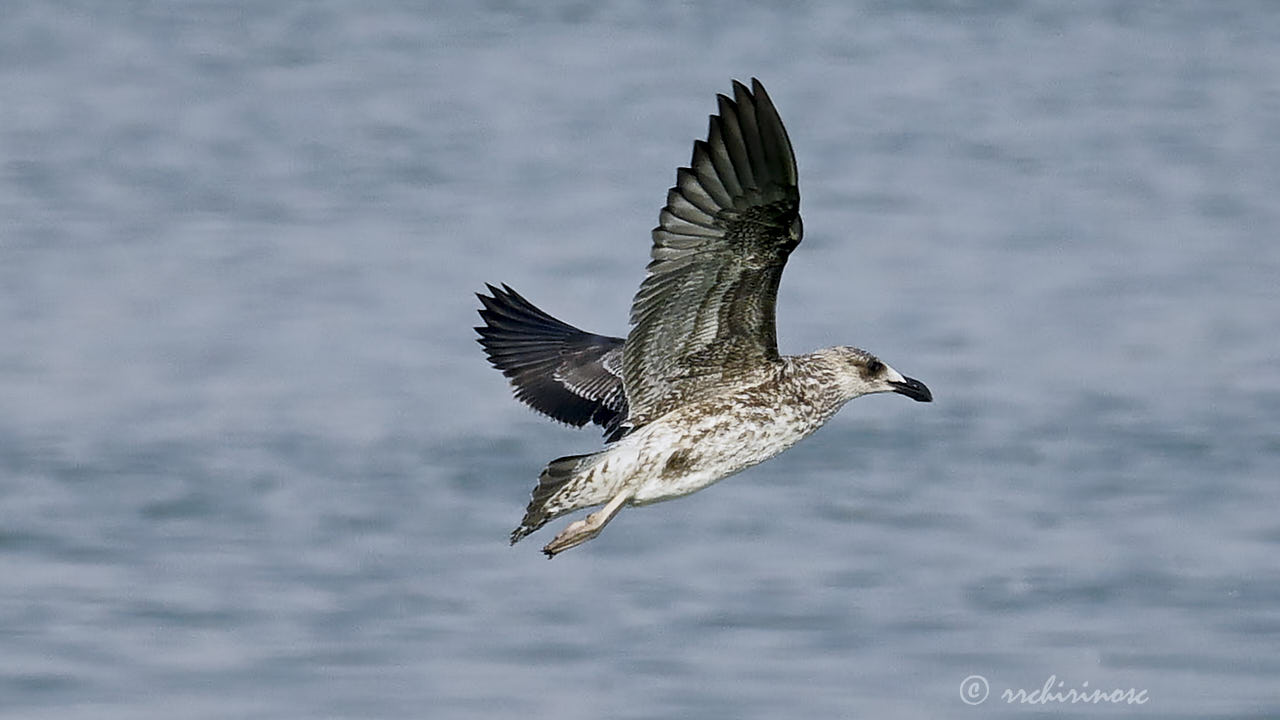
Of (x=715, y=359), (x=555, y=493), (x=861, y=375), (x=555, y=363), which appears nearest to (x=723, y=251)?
(x=715, y=359)

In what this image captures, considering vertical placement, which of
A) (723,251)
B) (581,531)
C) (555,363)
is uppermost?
(555,363)

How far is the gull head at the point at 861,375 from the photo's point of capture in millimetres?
8414

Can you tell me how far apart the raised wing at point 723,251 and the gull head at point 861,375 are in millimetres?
397

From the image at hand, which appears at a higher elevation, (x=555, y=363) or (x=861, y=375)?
(x=555, y=363)

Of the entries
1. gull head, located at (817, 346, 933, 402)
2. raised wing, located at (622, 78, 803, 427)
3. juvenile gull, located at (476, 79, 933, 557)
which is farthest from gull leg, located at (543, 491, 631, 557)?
gull head, located at (817, 346, 933, 402)

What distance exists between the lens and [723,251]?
25.1 ft

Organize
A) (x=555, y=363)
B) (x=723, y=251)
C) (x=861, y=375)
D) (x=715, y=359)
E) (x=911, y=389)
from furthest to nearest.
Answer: (x=555, y=363)
(x=911, y=389)
(x=861, y=375)
(x=715, y=359)
(x=723, y=251)

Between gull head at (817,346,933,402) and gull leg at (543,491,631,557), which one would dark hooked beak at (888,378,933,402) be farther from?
gull leg at (543,491,631,557)

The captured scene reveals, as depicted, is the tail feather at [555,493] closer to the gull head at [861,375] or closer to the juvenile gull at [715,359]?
the juvenile gull at [715,359]

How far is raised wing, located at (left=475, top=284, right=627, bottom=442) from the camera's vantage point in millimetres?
9008

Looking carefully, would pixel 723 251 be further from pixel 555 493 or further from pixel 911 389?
pixel 911 389

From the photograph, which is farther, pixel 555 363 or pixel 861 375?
pixel 555 363

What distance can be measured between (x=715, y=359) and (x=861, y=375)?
2.17 feet

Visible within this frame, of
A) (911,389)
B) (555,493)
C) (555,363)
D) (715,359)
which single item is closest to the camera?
(555,493)
